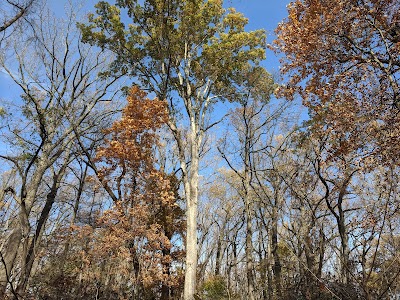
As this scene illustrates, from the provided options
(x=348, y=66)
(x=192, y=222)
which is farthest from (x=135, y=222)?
(x=348, y=66)

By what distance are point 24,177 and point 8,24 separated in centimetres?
514

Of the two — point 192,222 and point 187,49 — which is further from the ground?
point 187,49

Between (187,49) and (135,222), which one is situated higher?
(187,49)

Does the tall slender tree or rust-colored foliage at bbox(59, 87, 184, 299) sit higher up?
the tall slender tree

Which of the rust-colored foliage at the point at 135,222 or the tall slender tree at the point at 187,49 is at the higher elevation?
the tall slender tree at the point at 187,49

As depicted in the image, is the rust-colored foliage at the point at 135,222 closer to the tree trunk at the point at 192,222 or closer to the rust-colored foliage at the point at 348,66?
the tree trunk at the point at 192,222

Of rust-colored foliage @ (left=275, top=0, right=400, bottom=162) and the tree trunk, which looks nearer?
rust-colored foliage @ (left=275, top=0, right=400, bottom=162)

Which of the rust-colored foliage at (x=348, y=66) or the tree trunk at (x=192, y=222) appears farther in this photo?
the tree trunk at (x=192, y=222)

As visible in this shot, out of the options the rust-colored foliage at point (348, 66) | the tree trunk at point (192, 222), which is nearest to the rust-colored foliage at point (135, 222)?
the tree trunk at point (192, 222)

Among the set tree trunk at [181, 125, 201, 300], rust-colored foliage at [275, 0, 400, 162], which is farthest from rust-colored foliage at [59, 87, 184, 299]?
rust-colored foliage at [275, 0, 400, 162]

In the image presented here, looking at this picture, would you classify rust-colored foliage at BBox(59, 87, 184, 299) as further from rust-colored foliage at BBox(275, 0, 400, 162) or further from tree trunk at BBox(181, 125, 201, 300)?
rust-colored foliage at BBox(275, 0, 400, 162)

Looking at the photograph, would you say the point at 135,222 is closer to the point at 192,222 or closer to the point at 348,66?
the point at 192,222

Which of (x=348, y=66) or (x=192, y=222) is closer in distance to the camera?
(x=348, y=66)

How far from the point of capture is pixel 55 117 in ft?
40.5
